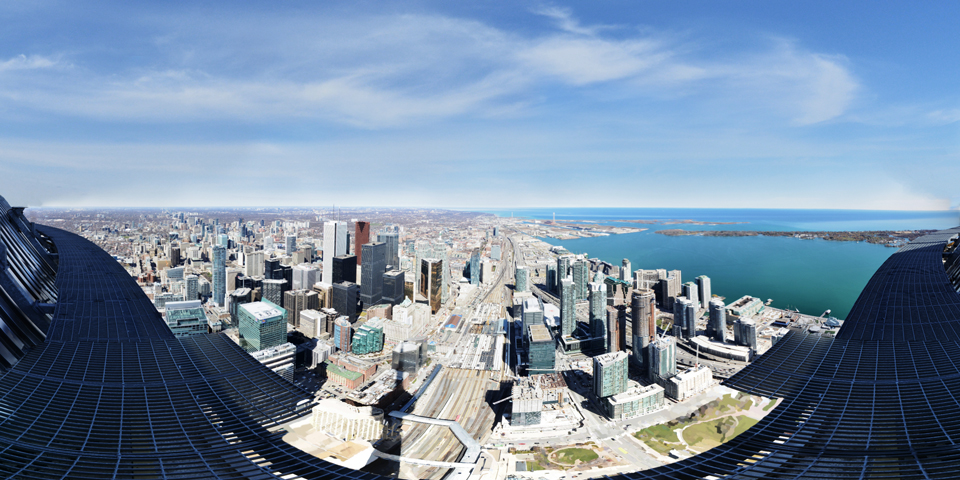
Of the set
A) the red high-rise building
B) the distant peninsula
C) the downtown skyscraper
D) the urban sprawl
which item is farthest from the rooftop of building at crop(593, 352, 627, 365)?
the distant peninsula

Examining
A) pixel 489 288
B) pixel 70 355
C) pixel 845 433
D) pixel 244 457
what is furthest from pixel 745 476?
pixel 489 288

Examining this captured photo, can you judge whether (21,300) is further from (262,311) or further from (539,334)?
(539,334)

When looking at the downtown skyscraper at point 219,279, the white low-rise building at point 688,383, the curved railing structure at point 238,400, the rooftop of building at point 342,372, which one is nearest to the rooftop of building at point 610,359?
the white low-rise building at point 688,383

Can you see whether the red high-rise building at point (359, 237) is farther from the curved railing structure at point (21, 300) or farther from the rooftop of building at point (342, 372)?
the curved railing structure at point (21, 300)

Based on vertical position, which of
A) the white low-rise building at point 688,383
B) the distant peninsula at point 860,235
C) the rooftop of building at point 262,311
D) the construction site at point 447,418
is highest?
the distant peninsula at point 860,235

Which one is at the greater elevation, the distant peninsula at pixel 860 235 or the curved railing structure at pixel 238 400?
the distant peninsula at pixel 860 235

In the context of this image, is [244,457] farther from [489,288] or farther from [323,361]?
[489,288]

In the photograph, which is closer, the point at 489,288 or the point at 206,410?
the point at 206,410

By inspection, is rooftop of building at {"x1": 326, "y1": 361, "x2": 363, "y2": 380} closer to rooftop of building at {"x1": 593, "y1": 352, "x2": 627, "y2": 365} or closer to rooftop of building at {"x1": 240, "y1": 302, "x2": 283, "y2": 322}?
rooftop of building at {"x1": 240, "y1": 302, "x2": 283, "y2": 322}
